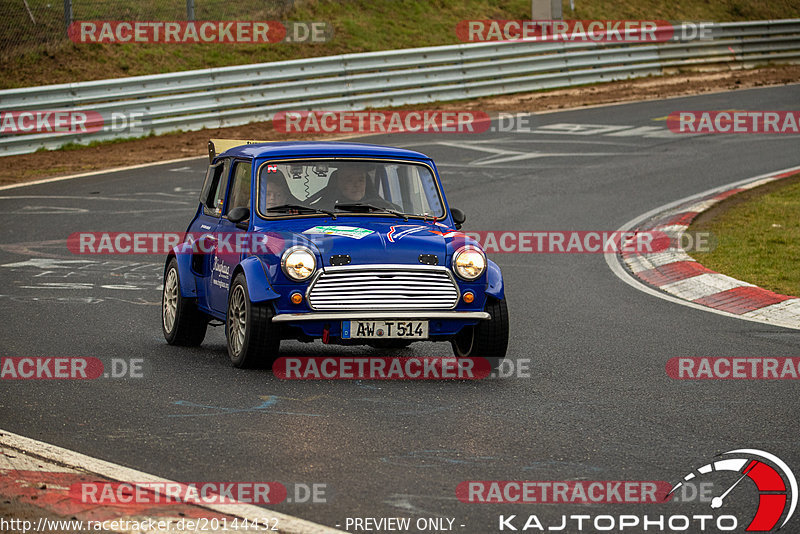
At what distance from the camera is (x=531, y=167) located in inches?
790

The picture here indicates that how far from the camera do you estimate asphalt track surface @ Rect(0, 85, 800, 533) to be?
554 cm

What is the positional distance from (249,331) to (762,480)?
3594 millimetres

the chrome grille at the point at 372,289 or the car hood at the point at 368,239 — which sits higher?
the car hood at the point at 368,239

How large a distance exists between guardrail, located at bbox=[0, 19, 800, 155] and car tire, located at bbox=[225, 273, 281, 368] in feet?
44.8

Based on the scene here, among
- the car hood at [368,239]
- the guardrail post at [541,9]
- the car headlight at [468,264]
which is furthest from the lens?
the guardrail post at [541,9]

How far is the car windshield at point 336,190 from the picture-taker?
8648 mm

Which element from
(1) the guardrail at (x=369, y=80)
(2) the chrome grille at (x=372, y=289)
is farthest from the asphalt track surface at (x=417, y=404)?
(1) the guardrail at (x=369, y=80)

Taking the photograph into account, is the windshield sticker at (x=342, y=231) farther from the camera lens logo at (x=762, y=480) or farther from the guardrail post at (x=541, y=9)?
the guardrail post at (x=541, y=9)

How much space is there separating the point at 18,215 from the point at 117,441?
10.8 m

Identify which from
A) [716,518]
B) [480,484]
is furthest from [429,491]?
[716,518]

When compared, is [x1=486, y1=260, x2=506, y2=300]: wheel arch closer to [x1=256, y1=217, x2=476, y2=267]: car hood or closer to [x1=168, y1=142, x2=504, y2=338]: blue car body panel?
[x1=168, y1=142, x2=504, y2=338]: blue car body panel

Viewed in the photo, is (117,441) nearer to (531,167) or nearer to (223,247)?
(223,247)

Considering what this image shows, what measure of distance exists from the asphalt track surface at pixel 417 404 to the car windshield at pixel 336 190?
113 cm

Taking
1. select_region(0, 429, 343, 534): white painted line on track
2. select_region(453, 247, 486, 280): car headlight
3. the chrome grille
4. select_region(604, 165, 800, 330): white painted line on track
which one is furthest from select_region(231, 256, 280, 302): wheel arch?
select_region(604, 165, 800, 330): white painted line on track
